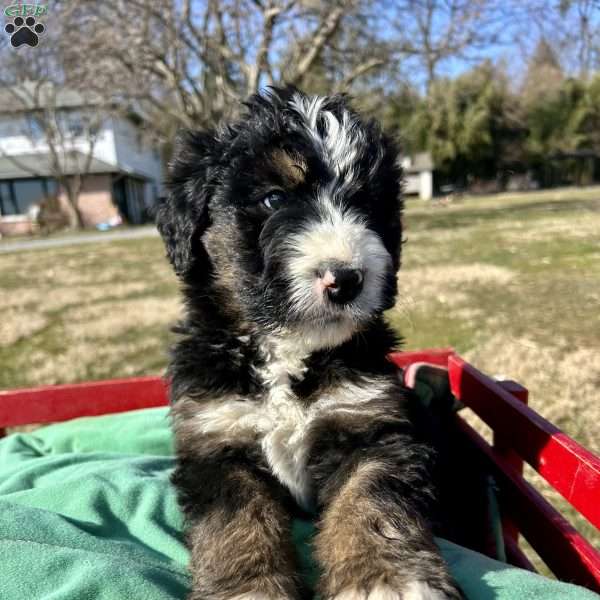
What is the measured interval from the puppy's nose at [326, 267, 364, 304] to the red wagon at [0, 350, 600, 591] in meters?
0.95

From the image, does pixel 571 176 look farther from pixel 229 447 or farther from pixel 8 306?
pixel 229 447

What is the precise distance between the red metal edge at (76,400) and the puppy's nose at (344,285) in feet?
6.75

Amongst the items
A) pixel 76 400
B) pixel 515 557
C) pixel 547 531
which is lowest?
pixel 515 557

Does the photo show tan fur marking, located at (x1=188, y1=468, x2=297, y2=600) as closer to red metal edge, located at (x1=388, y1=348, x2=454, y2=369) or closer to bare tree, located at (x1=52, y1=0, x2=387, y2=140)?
red metal edge, located at (x1=388, y1=348, x2=454, y2=369)

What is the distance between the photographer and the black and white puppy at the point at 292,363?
1915mm

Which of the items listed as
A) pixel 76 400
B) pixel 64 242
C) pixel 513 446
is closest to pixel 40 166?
pixel 64 242

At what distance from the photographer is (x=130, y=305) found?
10.1m

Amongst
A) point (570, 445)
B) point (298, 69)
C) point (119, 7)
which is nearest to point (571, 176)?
point (298, 69)

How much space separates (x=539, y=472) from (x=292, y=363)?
115 centimetres

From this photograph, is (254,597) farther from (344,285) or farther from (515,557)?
(515,557)

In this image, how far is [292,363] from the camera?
2.46 metres

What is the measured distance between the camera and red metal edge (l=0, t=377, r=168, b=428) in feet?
Answer: 12.4

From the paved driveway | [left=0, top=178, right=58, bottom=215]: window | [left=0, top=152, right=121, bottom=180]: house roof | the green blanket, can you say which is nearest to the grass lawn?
the green blanket

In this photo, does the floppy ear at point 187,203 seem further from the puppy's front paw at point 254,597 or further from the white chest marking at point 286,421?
the puppy's front paw at point 254,597
